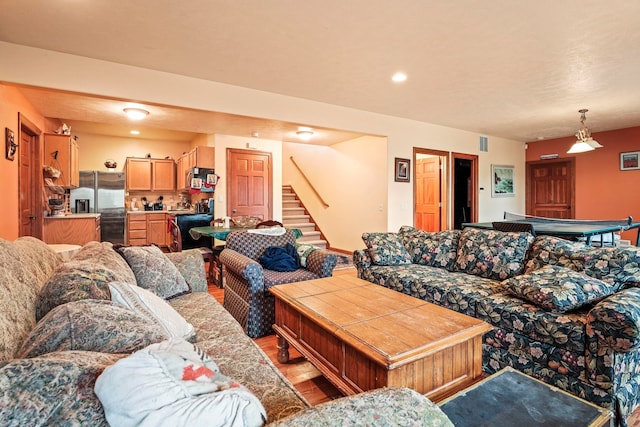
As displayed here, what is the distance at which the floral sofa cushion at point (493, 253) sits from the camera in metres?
2.76

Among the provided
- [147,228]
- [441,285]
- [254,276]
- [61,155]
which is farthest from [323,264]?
[147,228]

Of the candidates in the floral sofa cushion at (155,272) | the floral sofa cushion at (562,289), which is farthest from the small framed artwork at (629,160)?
the floral sofa cushion at (155,272)

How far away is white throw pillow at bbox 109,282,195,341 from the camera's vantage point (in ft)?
4.28

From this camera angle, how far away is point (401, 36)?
2781 mm

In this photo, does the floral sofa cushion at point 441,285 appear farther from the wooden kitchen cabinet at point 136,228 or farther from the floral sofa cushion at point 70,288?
the wooden kitchen cabinet at point 136,228

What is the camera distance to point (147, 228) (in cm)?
716

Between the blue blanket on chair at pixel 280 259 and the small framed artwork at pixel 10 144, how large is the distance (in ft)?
8.94

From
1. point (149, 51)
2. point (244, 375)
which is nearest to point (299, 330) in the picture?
point (244, 375)

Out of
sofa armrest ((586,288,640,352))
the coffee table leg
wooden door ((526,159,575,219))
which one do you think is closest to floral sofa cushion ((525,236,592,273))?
sofa armrest ((586,288,640,352))

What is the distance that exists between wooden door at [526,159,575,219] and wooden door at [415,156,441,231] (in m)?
2.74

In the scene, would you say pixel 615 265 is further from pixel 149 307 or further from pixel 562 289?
pixel 149 307

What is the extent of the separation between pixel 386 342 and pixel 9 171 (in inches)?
161

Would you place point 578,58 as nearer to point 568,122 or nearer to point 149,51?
point 568,122

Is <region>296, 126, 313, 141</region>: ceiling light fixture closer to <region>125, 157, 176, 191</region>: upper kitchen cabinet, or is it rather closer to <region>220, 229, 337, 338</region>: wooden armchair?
<region>220, 229, 337, 338</region>: wooden armchair
